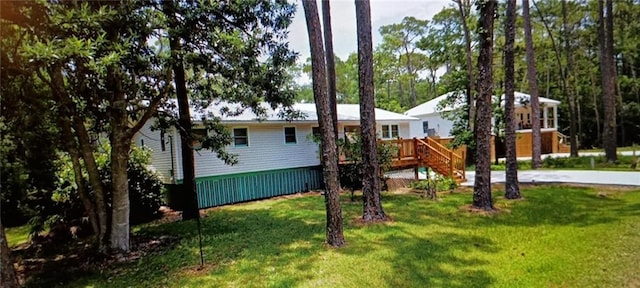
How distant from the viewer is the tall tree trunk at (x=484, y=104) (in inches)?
336

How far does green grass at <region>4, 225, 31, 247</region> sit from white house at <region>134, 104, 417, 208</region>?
409 centimetres

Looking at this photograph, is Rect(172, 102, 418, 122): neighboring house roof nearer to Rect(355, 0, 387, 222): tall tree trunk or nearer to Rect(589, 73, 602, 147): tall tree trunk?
Rect(355, 0, 387, 222): tall tree trunk

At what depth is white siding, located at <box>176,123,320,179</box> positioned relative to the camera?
40.7 feet

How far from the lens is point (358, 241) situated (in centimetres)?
667

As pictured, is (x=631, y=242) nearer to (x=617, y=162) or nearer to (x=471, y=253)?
(x=471, y=253)

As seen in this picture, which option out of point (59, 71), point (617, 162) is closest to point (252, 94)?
point (59, 71)

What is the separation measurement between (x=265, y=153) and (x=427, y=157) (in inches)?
252

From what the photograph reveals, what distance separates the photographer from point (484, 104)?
8609 mm

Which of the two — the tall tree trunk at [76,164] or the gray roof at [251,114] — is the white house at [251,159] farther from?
the tall tree trunk at [76,164]

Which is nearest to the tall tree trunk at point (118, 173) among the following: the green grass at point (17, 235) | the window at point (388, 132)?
the green grass at point (17, 235)

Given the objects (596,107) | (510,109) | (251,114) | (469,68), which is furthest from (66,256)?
(596,107)

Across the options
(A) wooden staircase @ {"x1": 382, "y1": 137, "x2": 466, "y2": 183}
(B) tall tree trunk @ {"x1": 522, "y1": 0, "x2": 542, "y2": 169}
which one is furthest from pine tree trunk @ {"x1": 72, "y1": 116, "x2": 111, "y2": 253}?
(B) tall tree trunk @ {"x1": 522, "y1": 0, "x2": 542, "y2": 169}

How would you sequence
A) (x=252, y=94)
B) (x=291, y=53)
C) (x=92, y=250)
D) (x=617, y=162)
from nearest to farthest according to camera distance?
(x=92, y=250) < (x=291, y=53) < (x=252, y=94) < (x=617, y=162)

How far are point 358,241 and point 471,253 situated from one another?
1.98m
